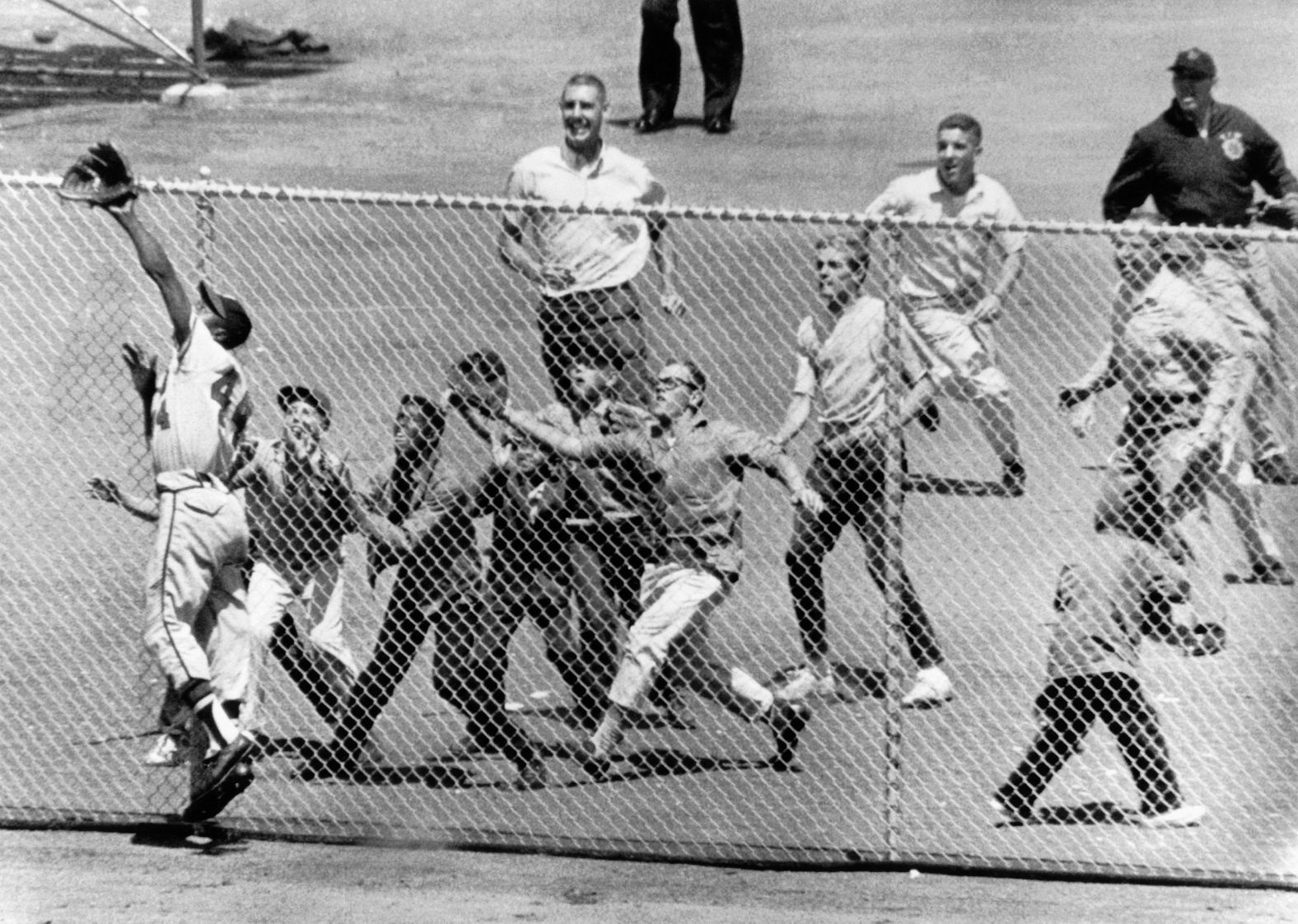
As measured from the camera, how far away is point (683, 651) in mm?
8930

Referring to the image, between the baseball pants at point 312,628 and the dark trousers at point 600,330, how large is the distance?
1.57 meters

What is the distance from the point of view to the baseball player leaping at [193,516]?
26.5 ft

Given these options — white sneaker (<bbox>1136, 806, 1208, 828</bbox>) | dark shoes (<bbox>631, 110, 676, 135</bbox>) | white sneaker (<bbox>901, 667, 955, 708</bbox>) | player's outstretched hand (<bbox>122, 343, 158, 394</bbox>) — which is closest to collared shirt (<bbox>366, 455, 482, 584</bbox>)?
player's outstretched hand (<bbox>122, 343, 158, 394</bbox>)

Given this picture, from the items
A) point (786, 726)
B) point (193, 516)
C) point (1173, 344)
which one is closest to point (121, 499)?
point (193, 516)

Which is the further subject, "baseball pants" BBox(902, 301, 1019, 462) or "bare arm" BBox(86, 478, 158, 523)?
"baseball pants" BBox(902, 301, 1019, 462)

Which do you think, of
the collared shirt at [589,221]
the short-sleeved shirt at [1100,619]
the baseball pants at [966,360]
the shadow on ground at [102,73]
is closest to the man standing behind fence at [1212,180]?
the baseball pants at [966,360]

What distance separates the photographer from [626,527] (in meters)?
9.05

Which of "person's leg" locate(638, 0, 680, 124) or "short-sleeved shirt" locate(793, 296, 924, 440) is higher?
"short-sleeved shirt" locate(793, 296, 924, 440)

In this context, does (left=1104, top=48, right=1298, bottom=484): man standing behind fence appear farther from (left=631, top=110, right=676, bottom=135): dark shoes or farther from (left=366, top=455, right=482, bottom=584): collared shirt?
(left=631, top=110, right=676, bottom=135): dark shoes

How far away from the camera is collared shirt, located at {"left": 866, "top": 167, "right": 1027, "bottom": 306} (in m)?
11.3

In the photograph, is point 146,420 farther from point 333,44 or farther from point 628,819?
point 333,44

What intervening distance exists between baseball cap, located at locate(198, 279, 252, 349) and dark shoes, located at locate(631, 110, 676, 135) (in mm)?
10946

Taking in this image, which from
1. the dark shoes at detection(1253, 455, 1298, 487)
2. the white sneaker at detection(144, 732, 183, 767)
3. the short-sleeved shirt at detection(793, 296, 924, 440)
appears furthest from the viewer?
the dark shoes at detection(1253, 455, 1298, 487)

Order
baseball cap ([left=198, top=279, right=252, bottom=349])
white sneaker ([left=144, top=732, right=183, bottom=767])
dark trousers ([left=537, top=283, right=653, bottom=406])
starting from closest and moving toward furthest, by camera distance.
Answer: baseball cap ([left=198, top=279, right=252, bottom=349]) → white sneaker ([left=144, top=732, right=183, bottom=767]) → dark trousers ([left=537, top=283, right=653, bottom=406])
